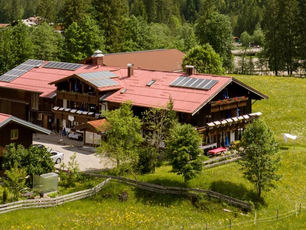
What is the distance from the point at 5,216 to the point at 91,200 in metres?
7.20

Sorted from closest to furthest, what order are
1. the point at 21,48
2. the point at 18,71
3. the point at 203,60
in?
the point at 18,71
the point at 203,60
the point at 21,48

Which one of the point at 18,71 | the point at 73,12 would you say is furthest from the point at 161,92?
the point at 73,12

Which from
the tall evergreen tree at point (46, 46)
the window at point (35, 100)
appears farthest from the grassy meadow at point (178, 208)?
the tall evergreen tree at point (46, 46)

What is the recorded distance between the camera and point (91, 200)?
42.3 m

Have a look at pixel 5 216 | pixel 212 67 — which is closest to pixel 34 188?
pixel 5 216

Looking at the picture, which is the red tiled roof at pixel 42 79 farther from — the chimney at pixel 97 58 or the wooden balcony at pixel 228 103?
the wooden balcony at pixel 228 103

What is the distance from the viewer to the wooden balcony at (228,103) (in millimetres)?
54656

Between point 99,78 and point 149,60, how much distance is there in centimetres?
2641

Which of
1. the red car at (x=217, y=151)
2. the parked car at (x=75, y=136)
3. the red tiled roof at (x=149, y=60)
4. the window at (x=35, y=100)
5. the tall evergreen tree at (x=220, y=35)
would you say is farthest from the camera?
the tall evergreen tree at (x=220, y=35)

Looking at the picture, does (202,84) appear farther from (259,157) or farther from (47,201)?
(47,201)

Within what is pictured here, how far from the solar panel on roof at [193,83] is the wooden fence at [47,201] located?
17.1m

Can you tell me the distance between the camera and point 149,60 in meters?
85.6

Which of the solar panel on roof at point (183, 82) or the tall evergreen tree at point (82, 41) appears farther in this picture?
the tall evergreen tree at point (82, 41)

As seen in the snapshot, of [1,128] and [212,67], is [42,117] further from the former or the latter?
[212,67]
